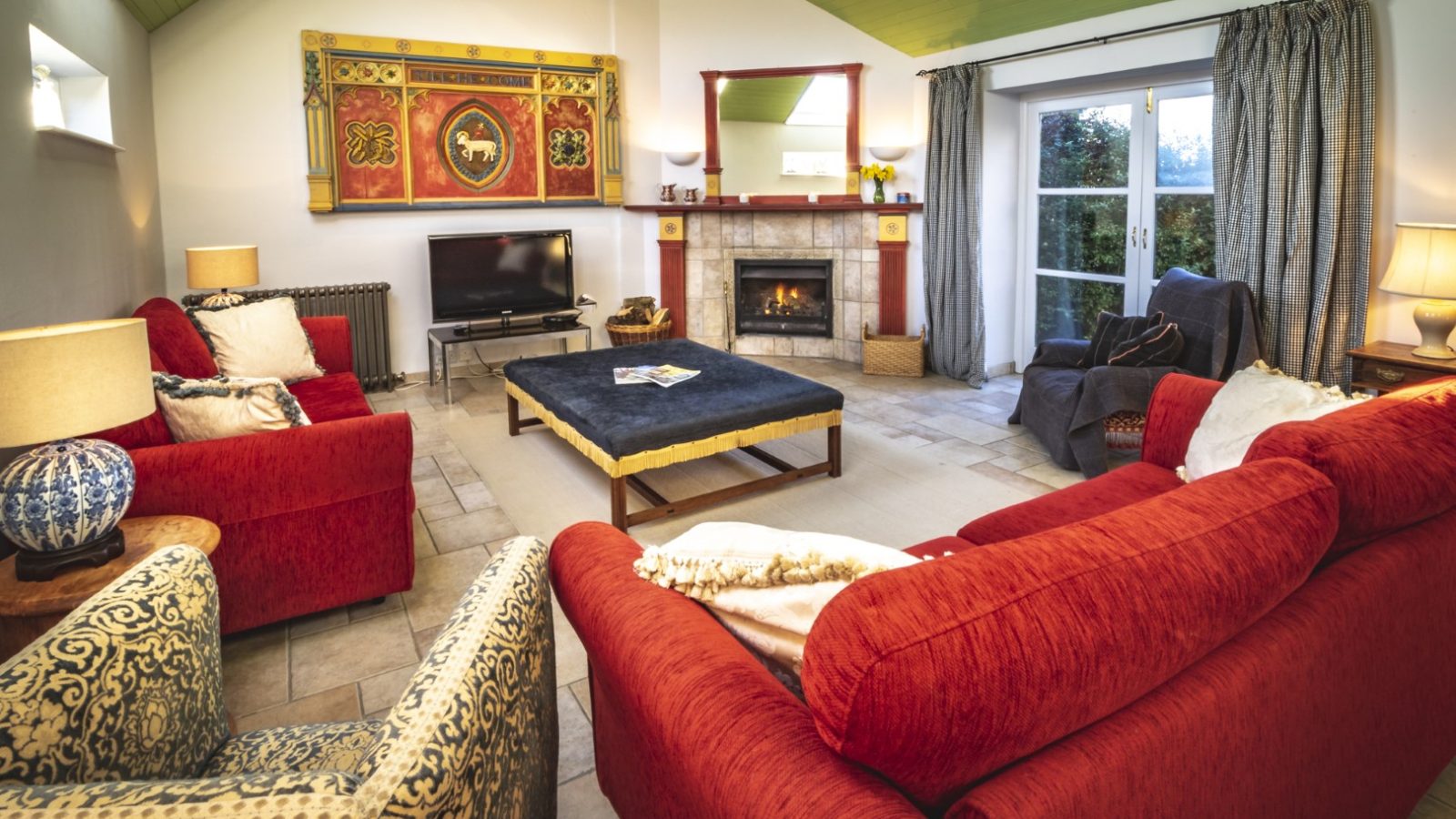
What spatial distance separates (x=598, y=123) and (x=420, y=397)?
2417 millimetres

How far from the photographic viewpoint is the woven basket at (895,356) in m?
6.24

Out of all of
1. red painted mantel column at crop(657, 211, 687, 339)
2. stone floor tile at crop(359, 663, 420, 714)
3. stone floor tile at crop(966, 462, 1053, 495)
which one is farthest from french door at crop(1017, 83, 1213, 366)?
stone floor tile at crop(359, 663, 420, 714)

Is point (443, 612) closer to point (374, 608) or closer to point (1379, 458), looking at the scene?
point (374, 608)

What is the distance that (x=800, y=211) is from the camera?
6.72 metres

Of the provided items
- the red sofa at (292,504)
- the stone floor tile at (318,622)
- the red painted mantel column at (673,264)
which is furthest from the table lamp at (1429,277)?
the red painted mantel column at (673,264)

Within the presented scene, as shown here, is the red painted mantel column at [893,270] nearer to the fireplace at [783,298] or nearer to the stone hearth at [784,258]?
the stone hearth at [784,258]

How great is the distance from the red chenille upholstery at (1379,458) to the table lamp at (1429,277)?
7.40 ft

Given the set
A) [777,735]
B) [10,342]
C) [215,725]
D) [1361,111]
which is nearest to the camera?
[777,735]

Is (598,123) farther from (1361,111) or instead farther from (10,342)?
(10,342)

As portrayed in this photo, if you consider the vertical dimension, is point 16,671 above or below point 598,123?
below

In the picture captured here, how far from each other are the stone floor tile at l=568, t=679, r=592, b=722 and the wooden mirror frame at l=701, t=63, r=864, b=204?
15.9 feet

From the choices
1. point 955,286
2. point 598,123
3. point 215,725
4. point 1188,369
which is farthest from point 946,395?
point 215,725

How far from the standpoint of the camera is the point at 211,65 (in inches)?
211

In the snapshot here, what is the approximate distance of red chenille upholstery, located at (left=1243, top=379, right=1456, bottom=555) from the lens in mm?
1450
